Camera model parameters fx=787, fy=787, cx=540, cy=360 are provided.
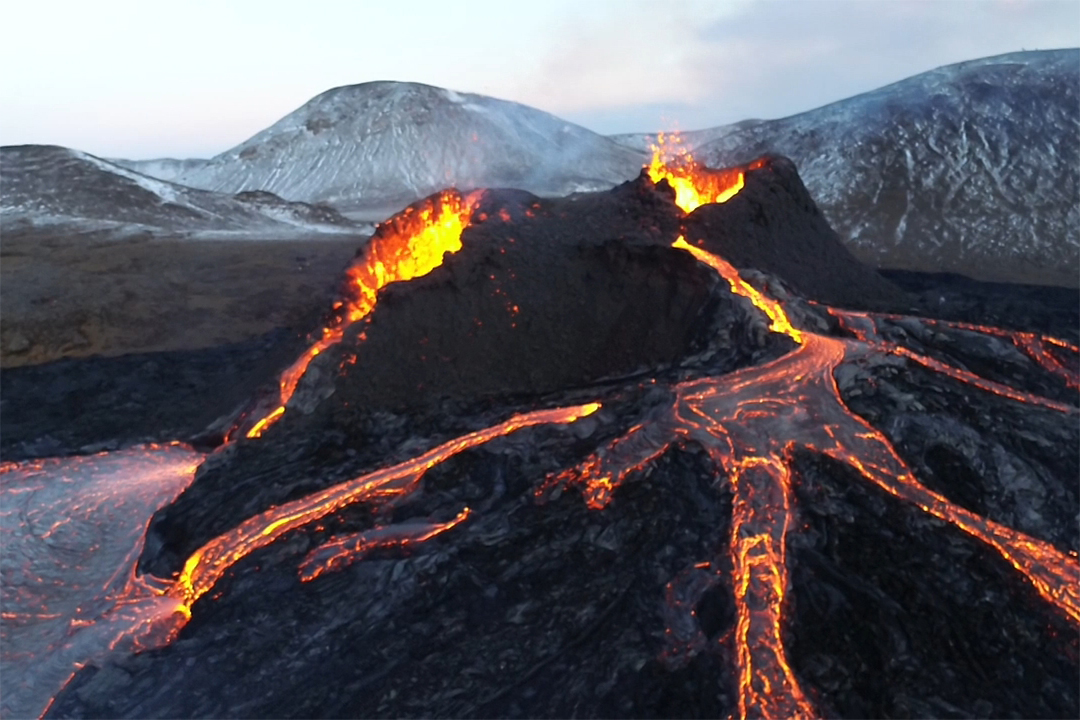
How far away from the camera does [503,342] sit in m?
7.43

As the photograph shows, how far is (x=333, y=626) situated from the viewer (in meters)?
5.03

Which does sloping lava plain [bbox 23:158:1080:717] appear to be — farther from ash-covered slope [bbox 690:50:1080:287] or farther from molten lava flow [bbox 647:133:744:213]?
ash-covered slope [bbox 690:50:1080:287]

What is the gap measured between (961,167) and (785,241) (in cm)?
2332

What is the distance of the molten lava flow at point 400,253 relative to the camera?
25.8 ft

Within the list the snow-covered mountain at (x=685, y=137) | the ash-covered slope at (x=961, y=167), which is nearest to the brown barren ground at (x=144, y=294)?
the ash-covered slope at (x=961, y=167)

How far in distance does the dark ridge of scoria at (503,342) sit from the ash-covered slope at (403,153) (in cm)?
4183

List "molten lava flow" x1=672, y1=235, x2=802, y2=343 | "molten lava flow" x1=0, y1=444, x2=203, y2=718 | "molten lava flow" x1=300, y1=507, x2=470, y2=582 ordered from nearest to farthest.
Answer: "molten lava flow" x1=0, y1=444, x2=203, y2=718, "molten lava flow" x1=300, y1=507, x2=470, y2=582, "molten lava flow" x1=672, y1=235, x2=802, y2=343

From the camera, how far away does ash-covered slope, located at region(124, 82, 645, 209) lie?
53719 millimetres

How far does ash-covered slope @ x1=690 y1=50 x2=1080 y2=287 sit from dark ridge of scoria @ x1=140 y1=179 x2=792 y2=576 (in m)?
15.4

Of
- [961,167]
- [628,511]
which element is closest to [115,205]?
[628,511]

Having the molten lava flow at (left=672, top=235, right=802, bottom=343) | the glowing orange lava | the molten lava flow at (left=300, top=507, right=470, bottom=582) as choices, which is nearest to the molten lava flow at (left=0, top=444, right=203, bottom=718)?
the molten lava flow at (left=300, top=507, right=470, bottom=582)

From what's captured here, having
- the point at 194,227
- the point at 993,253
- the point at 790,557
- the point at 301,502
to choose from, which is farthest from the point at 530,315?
the point at 194,227

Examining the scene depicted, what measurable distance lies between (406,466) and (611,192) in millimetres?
4273

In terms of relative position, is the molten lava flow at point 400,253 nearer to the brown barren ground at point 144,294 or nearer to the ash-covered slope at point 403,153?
the brown barren ground at point 144,294
